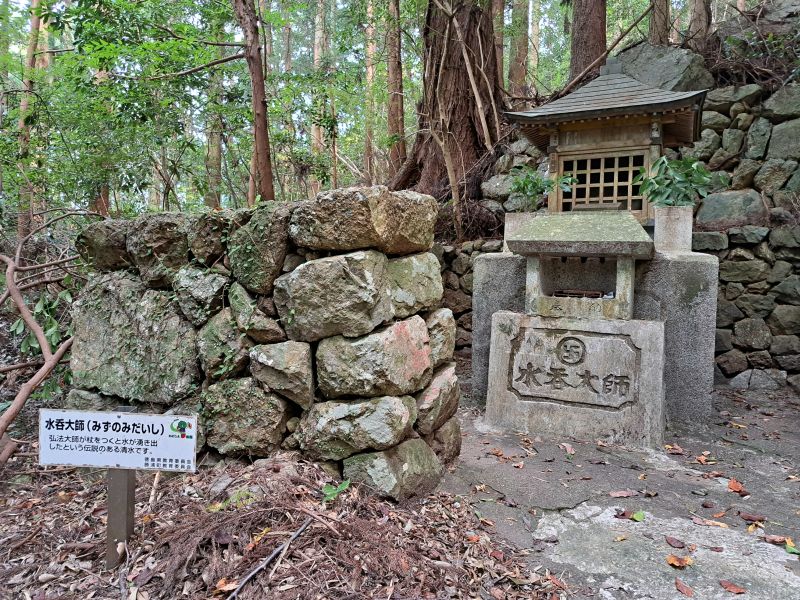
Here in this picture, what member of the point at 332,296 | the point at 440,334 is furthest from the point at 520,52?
the point at 332,296

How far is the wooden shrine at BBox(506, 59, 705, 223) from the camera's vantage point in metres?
5.02

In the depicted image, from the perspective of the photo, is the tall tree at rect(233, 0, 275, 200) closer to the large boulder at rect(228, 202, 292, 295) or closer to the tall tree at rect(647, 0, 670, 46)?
the large boulder at rect(228, 202, 292, 295)

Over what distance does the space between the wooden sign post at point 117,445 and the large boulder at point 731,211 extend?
7.04 metres

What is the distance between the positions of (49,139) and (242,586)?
666 centimetres

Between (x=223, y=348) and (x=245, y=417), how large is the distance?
38 cm

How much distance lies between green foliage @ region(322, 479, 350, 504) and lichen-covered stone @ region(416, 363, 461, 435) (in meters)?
0.63

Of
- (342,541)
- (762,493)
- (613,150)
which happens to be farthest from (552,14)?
(342,541)

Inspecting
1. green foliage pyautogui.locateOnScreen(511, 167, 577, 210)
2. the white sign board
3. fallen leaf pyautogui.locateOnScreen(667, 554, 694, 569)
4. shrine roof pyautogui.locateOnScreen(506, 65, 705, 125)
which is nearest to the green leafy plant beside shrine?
shrine roof pyautogui.locateOnScreen(506, 65, 705, 125)

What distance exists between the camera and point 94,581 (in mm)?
1957

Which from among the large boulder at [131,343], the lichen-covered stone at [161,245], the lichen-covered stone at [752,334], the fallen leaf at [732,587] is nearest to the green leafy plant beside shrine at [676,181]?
the lichen-covered stone at [752,334]

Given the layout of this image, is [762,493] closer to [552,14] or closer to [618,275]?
[618,275]

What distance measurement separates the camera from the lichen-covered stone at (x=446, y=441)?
10.3 feet

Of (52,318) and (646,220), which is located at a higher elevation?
(646,220)

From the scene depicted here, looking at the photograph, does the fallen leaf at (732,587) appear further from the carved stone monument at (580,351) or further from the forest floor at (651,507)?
the carved stone monument at (580,351)
